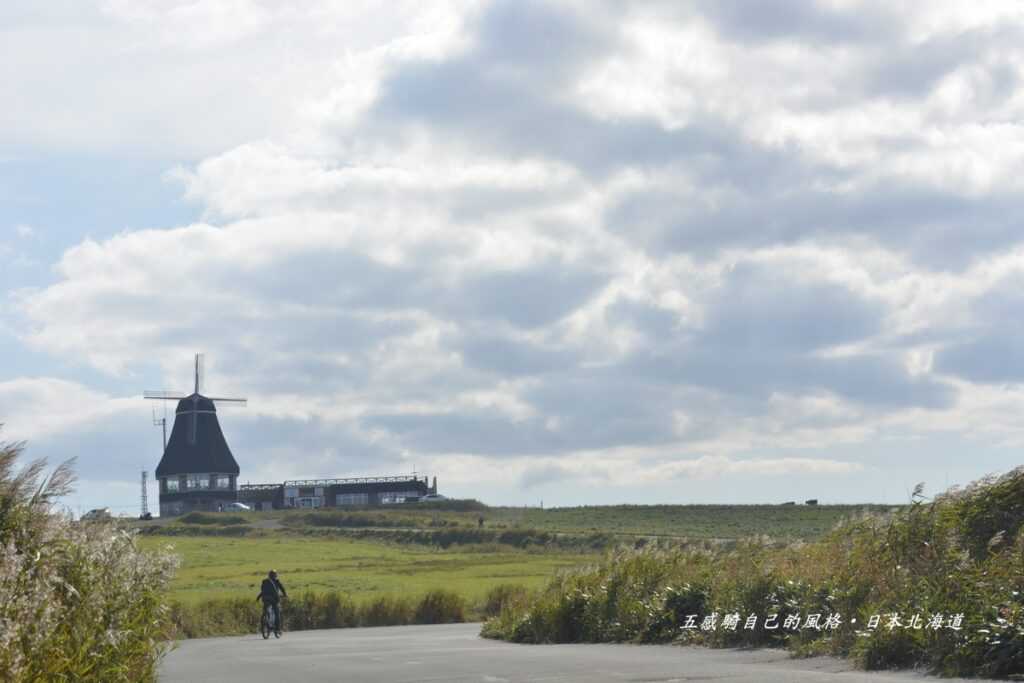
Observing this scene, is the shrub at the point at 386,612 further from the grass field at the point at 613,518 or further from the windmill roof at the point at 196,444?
the windmill roof at the point at 196,444

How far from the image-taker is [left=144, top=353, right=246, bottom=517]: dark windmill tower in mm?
170875

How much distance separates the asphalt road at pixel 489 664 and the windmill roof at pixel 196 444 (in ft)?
470

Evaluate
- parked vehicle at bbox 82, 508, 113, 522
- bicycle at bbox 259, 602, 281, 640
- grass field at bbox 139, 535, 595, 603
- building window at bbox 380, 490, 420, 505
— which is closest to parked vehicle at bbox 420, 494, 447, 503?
building window at bbox 380, 490, 420, 505

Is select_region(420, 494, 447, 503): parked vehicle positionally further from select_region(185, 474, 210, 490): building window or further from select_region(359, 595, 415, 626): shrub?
select_region(359, 595, 415, 626): shrub

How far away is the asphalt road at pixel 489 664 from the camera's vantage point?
1794cm

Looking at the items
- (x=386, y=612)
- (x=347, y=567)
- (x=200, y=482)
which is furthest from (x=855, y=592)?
(x=200, y=482)

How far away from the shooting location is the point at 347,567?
7844 cm

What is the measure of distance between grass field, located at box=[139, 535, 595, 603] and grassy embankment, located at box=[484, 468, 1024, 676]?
16862 mm

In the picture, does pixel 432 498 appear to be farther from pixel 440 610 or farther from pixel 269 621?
pixel 269 621

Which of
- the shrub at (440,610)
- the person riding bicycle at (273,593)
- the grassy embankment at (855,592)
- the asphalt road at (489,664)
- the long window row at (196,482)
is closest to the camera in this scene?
the grassy embankment at (855,592)

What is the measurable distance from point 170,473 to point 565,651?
154468mm

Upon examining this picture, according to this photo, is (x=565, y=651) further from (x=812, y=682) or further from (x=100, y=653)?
(x=100, y=653)

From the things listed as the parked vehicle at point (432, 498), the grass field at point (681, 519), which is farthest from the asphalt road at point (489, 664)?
the parked vehicle at point (432, 498)

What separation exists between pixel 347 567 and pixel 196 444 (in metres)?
101
